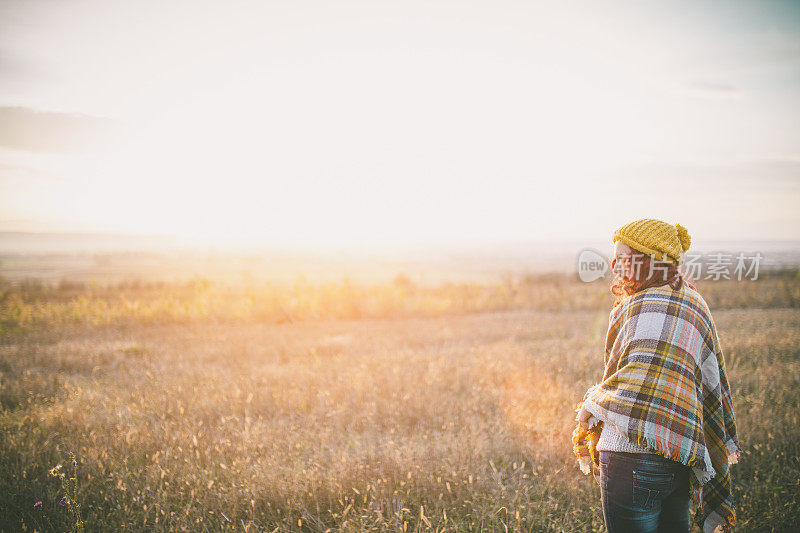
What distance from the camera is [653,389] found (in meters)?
2.14

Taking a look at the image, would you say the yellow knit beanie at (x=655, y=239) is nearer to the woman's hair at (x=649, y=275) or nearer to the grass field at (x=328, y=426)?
the woman's hair at (x=649, y=275)

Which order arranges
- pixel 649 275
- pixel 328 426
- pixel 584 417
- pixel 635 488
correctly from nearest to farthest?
1. pixel 635 488
2. pixel 649 275
3. pixel 584 417
4. pixel 328 426

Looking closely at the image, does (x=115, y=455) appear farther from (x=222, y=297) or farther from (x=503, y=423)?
(x=222, y=297)

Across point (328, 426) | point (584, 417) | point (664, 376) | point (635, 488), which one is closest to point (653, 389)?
point (664, 376)

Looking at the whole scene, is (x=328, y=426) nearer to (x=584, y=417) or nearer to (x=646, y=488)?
(x=584, y=417)

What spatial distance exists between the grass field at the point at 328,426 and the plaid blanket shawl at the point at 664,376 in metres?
1.62

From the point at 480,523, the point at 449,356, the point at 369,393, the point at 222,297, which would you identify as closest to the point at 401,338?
the point at 449,356

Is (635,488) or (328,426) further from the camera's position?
(328,426)

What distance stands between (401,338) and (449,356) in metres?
2.14

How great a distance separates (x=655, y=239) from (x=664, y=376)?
2.36 ft

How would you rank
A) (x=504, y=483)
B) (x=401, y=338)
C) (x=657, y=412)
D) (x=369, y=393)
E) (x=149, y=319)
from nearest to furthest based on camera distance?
(x=657, y=412), (x=504, y=483), (x=369, y=393), (x=401, y=338), (x=149, y=319)

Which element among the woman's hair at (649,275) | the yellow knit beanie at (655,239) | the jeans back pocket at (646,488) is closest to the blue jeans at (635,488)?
the jeans back pocket at (646,488)

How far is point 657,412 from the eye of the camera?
2.12 meters

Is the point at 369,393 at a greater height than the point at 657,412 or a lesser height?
lesser
